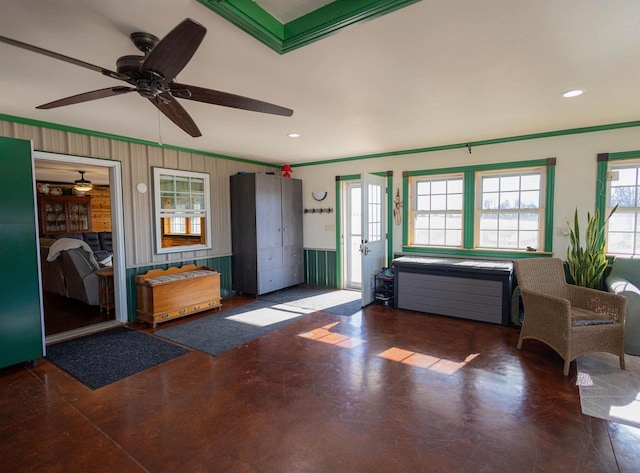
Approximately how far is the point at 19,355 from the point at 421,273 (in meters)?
4.44

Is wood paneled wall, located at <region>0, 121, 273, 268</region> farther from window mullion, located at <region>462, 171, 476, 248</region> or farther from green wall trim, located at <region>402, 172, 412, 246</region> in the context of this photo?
window mullion, located at <region>462, 171, 476, 248</region>

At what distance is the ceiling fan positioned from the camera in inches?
52.7

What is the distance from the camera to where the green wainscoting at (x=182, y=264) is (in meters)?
4.29

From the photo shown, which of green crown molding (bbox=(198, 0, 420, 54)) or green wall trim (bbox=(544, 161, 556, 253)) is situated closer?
green crown molding (bbox=(198, 0, 420, 54))

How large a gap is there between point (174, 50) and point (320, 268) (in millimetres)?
5071

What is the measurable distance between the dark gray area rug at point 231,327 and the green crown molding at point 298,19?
2817mm

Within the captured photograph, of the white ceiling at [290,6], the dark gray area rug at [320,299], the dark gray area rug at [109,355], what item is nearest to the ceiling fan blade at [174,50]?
the white ceiling at [290,6]

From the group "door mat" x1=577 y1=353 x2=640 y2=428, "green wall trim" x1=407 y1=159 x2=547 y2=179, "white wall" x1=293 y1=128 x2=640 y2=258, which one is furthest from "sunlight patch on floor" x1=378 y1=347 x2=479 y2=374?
"green wall trim" x1=407 y1=159 x2=547 y2=179

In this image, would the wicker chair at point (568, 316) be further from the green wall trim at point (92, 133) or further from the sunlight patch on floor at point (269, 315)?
the green wall trim at point (92, 133)

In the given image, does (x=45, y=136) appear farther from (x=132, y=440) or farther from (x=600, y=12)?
(x=600, y=12)

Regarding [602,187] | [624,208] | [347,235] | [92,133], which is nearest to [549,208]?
[602,187]

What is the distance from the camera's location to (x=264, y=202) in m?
5.43

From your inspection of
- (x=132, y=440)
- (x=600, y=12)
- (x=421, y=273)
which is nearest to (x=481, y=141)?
(x=421, y=273)

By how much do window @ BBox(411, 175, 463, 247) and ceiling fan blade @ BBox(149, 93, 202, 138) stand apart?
3619 millimetres
